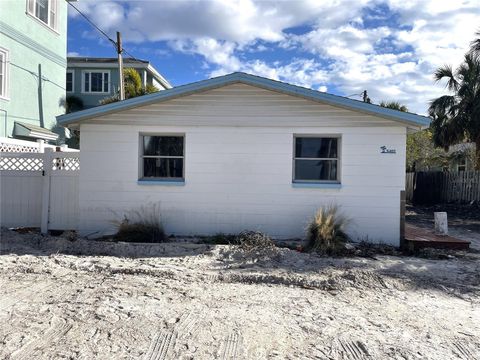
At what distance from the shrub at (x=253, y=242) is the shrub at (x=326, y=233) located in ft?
2.80

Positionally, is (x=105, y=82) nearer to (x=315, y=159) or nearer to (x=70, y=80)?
(x=70, y=80)

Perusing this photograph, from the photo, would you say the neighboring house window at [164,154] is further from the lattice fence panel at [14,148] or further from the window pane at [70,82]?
the window pane at [70,82]

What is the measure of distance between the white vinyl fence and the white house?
384 mm

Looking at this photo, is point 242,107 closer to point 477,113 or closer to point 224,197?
point 224,197

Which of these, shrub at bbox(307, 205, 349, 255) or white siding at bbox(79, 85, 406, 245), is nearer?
shrub at bbox(307, 205, 349, 255)

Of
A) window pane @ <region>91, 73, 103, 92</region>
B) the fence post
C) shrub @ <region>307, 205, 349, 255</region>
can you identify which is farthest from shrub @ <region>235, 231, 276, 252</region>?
window pane @ <region>91, 73, 103, 92</region>

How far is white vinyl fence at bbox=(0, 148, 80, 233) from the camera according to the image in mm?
9719

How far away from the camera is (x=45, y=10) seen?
664 inches

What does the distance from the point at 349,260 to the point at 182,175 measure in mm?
4318

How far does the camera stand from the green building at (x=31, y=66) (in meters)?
14.6

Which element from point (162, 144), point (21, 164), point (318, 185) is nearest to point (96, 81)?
point (21, 164)

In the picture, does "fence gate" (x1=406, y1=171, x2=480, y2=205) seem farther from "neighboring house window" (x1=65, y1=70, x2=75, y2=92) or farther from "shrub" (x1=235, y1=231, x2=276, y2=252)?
"neighboring house window" (x1=65, y1=70, x2=75, y2=92)

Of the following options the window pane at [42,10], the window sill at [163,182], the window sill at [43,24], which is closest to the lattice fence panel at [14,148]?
the window sill at [163,182]

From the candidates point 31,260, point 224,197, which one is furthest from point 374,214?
point 31,260
